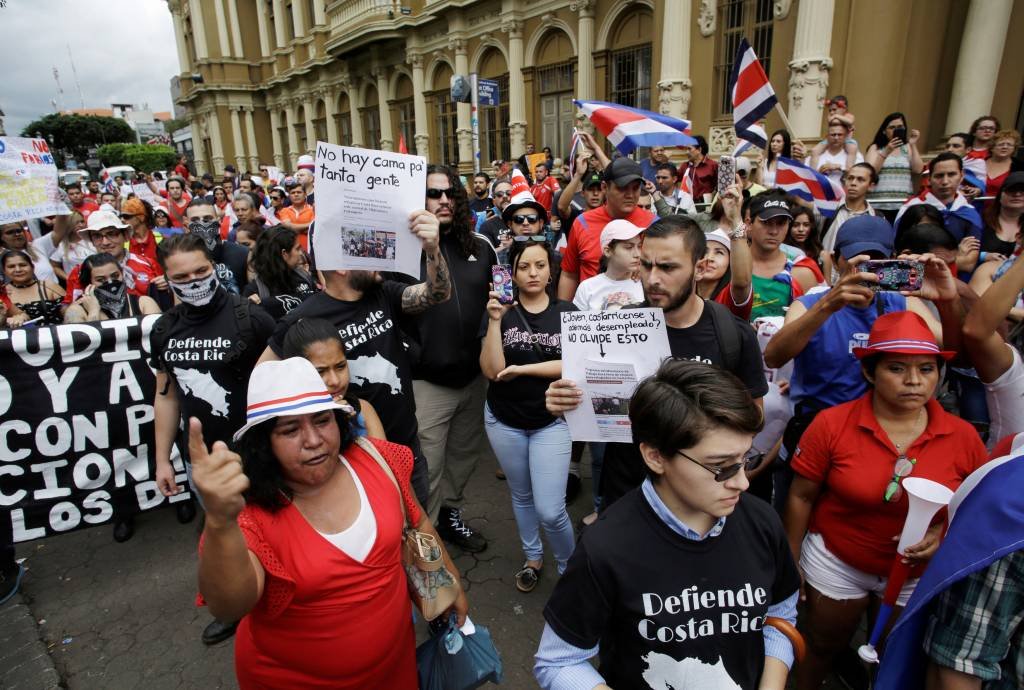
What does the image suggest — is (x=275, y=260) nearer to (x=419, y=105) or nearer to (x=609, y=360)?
(x=609, y=360)

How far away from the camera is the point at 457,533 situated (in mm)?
3818

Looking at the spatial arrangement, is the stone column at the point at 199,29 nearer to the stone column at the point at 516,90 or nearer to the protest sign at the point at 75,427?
the stone column at the point at 516,90

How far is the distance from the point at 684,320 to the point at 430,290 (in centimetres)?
132

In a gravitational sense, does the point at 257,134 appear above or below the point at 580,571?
above

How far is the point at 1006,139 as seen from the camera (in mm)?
5863

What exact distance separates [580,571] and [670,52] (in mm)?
13313

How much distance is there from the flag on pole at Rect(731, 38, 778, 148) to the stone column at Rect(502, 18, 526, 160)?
1400 cm

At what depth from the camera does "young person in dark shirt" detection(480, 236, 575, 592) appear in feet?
9.66

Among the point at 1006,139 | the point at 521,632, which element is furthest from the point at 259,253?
the point at 1006,139

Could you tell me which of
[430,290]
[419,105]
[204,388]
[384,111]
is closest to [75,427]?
[204,388]

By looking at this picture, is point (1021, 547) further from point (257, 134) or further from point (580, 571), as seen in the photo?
point (257, 134)

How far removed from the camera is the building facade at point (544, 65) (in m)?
9.48

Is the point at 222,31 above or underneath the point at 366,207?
above

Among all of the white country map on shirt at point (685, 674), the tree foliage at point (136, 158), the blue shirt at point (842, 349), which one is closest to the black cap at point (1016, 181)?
the blue shirt at point (842, 349)
